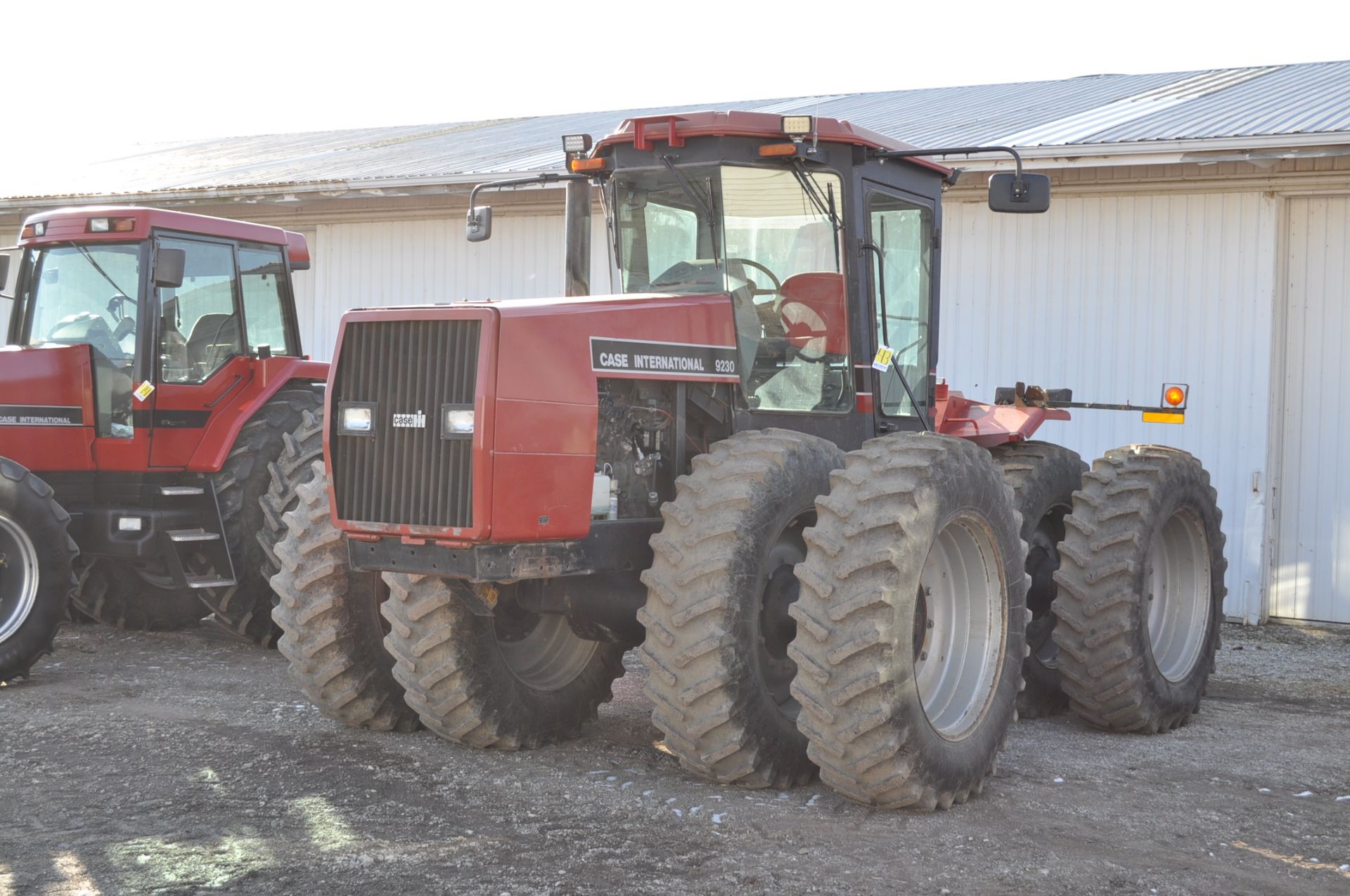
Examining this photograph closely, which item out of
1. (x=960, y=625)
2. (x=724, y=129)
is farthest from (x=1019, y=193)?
(x=960, y=625)

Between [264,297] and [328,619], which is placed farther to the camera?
[264,297]

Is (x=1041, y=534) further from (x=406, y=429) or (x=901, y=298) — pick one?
(x=406, y=429)

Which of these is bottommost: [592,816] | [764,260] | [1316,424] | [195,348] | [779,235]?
[592,816]

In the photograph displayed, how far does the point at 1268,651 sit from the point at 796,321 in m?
4.98

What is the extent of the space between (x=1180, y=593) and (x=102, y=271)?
6.33 metres

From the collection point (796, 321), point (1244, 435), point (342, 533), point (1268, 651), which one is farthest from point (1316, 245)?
point (342, 533)

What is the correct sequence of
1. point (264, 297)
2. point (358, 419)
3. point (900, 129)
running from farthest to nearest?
point (900, 129), point (264, 297), point (358, 419)

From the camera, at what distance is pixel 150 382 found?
841cm

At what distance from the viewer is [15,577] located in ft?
24.8

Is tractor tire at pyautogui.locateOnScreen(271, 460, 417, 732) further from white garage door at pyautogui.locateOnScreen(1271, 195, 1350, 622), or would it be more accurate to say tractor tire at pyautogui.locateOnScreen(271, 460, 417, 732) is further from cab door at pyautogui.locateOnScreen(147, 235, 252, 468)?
white garage door at pyautogui.locateOnScreen(1271, 195, 1350, 622)

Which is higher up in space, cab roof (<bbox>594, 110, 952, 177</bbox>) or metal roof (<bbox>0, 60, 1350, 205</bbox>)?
metal roof (<bbox>0, 60, 1350, 205</bbox>)

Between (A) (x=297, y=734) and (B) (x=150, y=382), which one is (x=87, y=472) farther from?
(A) (x=297, y=734)

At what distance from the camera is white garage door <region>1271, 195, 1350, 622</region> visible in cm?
1016

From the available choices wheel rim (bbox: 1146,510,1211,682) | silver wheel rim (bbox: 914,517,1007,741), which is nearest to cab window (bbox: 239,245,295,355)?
silver wheel rim (bbox: 914,517,1007,741)
